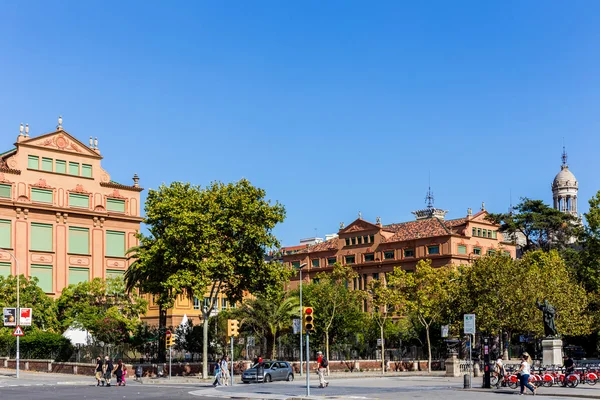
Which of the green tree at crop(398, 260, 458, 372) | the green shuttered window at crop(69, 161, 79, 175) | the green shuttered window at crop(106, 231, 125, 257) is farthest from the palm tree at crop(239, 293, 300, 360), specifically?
the green shuttered window at crop(69, 161, 79, 175)

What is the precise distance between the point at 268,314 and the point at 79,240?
25.2 m

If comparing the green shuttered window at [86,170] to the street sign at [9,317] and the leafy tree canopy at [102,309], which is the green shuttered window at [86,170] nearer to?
the leafy tree canopy at [102,309]

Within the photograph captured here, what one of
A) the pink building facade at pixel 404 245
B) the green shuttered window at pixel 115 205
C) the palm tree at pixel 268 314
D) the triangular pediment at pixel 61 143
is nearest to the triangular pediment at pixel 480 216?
the pink building facade at pixel 404 245

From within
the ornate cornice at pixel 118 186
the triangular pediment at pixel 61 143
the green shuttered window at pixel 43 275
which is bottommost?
the green shuttered window at pixel 43 275

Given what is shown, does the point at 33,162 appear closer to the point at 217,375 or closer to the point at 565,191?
the point at 217,375

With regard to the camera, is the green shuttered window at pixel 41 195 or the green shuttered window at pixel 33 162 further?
the green shuttered window at pixel 41 195

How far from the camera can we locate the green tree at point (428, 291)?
6931cm

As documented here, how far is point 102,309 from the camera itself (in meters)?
67.9

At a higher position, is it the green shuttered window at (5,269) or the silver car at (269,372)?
the green shuttered window at (5,269)

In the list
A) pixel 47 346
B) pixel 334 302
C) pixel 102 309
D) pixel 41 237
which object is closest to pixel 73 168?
pixel 41 237

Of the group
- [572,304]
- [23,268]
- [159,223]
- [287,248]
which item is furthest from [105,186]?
[287,248]

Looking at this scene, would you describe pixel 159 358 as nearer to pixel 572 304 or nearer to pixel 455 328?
pixel 455 328

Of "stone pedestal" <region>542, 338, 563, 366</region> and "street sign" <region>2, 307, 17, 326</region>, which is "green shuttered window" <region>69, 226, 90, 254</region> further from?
"stone pedestal" <region>542, 338, 563, 366</region>

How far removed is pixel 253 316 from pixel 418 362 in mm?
15819
